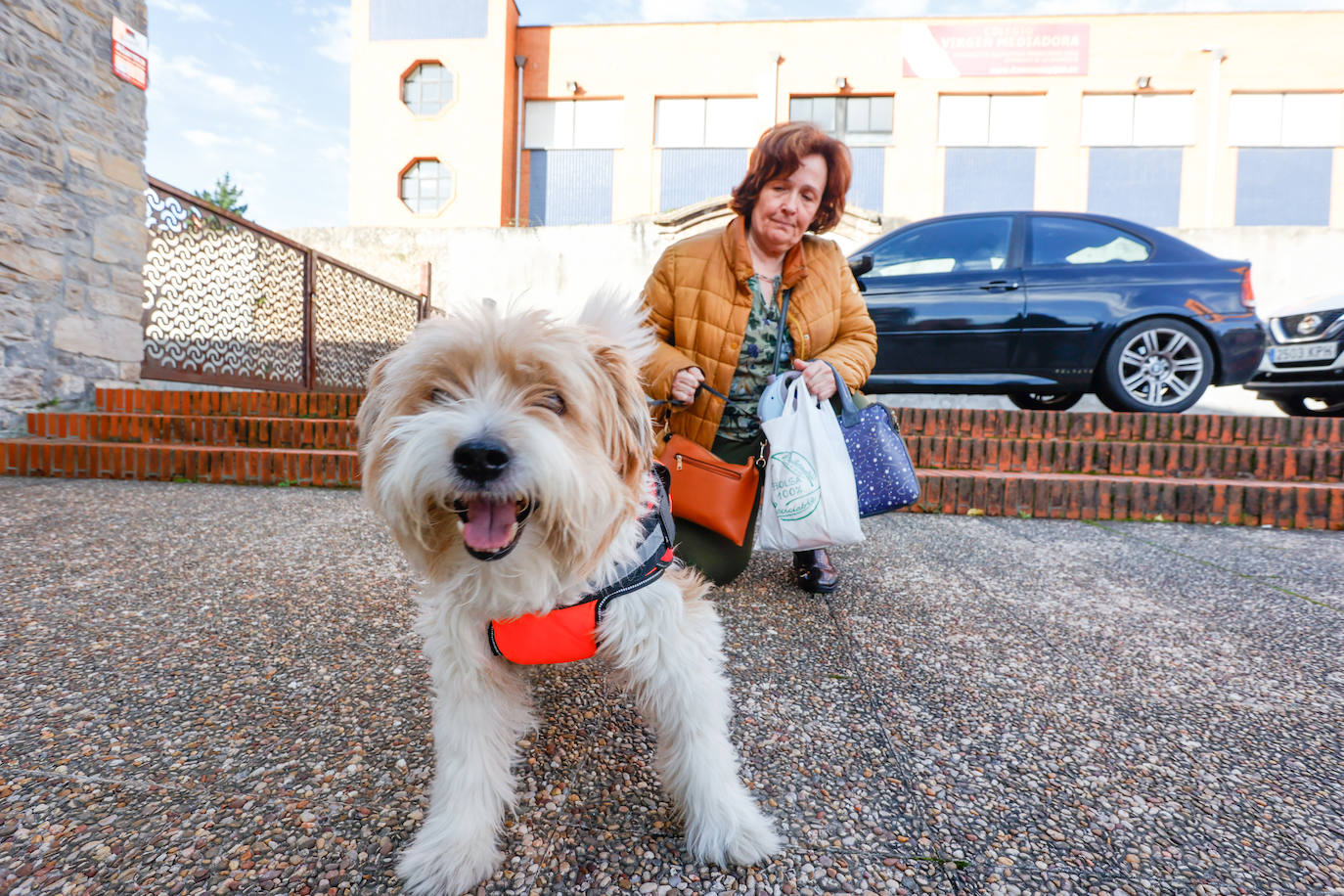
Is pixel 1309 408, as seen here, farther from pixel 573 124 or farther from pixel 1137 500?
pixel 573 124

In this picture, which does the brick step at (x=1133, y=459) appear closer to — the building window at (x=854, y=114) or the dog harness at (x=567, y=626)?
the dog harness at (x=567, y=626)

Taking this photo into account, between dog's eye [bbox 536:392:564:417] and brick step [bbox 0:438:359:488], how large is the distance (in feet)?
13.8

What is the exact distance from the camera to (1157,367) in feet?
18.4

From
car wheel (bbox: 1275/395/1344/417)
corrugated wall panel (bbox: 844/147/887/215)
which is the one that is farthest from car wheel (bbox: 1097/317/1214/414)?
corrugated wall panel (bbox: 844/147/887/215)

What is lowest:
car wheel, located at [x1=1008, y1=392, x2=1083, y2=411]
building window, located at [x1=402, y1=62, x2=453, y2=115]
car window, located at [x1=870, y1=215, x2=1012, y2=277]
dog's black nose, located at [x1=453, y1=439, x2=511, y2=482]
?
dog's black nose, located at [x1=453, y1=439, x2=511, y2=482]

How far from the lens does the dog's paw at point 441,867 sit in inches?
50.0

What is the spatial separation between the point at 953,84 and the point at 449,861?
22.4 metres

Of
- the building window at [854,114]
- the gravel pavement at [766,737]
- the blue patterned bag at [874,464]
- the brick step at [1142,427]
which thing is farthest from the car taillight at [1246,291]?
the building window at [854,114]

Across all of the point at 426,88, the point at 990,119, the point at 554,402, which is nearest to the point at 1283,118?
the point at 990,119

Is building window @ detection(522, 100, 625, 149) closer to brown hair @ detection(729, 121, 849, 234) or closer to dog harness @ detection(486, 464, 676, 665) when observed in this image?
brown hair @ detection(729, 121, 849, 234)

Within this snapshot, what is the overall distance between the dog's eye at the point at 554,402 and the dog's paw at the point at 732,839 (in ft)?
3.17

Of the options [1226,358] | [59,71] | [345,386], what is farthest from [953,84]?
[59,71]

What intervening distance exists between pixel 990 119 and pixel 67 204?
825 inches

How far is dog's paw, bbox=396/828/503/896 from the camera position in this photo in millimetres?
1270
